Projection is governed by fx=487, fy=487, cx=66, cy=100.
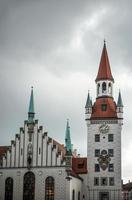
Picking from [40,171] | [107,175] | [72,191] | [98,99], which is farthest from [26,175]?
[98,99]

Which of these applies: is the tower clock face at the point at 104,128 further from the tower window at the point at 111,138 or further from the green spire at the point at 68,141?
the green spire at the point at 68,141

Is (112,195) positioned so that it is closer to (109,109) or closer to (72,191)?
(72,191)

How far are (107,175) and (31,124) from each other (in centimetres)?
1844

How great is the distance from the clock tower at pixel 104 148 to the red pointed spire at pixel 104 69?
15.3 ft

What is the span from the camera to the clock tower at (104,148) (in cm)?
9731

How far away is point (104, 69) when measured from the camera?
4149 inches

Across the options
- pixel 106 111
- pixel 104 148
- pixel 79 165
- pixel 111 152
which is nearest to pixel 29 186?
pixel 79 165

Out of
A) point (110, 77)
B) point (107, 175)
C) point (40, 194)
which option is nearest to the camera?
point (40, 194)

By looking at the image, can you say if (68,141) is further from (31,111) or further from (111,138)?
(111,138)

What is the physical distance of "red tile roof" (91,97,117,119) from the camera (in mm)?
100119

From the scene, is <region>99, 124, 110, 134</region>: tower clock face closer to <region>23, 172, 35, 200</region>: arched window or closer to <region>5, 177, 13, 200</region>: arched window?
<region>23, 172, 35, 200</region>: arched window

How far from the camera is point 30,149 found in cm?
9375

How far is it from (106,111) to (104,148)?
778 cm

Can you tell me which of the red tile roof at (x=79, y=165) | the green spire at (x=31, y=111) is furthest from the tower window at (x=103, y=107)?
the green spire at (x=31, y=111)
